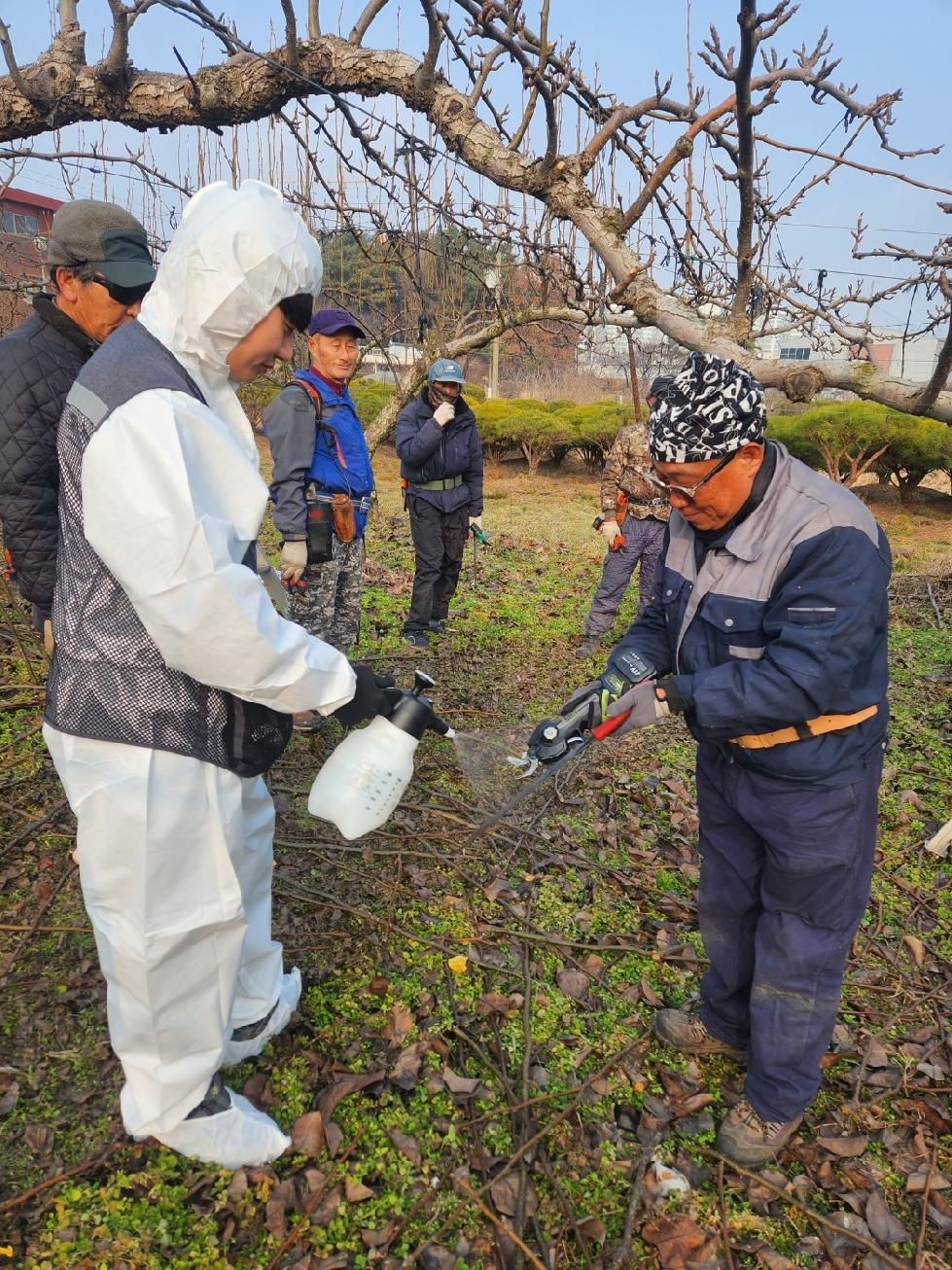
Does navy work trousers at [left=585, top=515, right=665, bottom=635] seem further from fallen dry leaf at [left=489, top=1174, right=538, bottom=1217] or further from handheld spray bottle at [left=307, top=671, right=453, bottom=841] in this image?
fallen dry leaf at [left=489, top=1174, right=538, bottom=1217]

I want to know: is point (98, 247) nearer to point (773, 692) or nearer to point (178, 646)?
point (178, 646)

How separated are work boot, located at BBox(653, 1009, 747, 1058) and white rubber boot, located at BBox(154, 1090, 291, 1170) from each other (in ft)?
4.01

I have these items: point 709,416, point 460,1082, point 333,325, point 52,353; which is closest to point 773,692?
point 709,416

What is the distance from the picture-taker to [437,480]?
5852mm

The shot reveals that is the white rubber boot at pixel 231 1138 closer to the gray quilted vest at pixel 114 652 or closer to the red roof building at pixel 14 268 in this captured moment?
the gray quilted vest at pixel 114 652

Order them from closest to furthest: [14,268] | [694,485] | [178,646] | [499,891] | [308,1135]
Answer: [178,646] < [694,485] < [308,1135] < [499,891] < [14,268]

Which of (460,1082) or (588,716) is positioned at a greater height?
(588,716)

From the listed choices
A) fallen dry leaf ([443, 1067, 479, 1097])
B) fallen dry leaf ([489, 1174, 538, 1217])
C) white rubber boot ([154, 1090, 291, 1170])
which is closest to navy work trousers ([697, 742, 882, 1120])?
fallen dry leaf ([489, 1174, 538, 1217])

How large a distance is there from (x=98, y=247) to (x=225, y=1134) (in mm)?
2593

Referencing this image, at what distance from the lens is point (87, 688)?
1.62 metres

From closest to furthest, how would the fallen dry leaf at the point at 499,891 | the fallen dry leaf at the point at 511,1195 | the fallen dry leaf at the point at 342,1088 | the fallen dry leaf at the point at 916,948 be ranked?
the fallen dry leaf at the point at 511,1195 → the fallen dry leaf at the point at 342,1088 → the fallen dry leaf at the point at 916,948 → the fallen dry leaf at the point at 499,891

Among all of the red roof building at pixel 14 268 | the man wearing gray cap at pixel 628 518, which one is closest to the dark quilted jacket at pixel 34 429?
the red roof building at pixel 14 268

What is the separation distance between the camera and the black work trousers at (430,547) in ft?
19.4

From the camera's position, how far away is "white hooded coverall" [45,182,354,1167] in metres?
1.44
